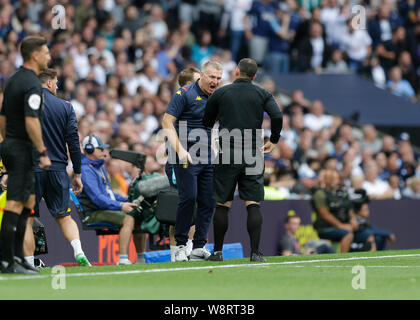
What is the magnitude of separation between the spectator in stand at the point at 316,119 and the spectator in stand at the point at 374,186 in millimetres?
2140

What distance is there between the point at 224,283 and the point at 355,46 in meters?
16.7

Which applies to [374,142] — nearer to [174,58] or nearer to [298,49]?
Result: [298,49]

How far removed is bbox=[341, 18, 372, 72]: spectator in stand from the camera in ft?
79.2

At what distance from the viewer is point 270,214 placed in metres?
16.2

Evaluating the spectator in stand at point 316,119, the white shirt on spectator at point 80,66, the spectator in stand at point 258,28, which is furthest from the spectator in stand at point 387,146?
the white shirt on spectator at point 80,66

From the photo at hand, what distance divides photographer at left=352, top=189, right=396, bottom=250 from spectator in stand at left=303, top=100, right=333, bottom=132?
4.73m

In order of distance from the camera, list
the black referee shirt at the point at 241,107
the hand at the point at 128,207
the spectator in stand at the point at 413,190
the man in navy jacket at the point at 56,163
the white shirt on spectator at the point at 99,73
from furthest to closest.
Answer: the spectator in stand at the point at 413,190 → the white shirt on spectator at the point at 99,73 → the hand at the point at 128,207 → the black referee shirt at the point at 241,107 → the man in navy jacket at the point at 56,163

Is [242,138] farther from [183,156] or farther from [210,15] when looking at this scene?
[210,15]

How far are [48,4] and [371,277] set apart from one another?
1257 cm

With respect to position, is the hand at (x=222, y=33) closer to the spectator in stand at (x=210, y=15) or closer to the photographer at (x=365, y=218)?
the spectator in stand at (x=210, y=15)

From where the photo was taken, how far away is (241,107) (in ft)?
34.7

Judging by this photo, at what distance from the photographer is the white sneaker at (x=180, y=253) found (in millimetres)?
11289

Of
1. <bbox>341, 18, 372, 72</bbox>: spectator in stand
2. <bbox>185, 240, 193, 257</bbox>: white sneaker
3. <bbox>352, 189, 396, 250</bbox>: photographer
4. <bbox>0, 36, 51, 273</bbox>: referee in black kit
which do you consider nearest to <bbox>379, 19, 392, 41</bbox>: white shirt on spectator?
<bbox>341, 18, 372, 72</bbox>: spectator in stand

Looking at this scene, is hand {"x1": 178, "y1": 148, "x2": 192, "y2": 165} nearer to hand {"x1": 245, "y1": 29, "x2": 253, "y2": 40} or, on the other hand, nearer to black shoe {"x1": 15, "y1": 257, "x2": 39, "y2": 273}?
black shoe {"x1": 15, "y1": 257, "x2": 39, "y2": 273}
